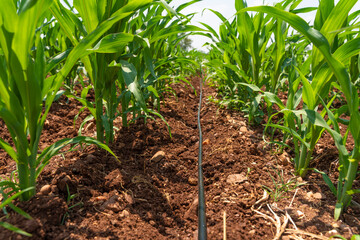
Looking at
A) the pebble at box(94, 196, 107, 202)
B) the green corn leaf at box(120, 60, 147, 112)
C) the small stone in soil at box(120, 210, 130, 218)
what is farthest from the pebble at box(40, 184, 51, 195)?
the green corn leaf at box(120, 60, 147, 112)

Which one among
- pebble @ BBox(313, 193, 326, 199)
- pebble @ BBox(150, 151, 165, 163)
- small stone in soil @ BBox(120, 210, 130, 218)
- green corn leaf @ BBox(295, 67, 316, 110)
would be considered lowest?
pebble @ BBox(313, 193, 326, 199)

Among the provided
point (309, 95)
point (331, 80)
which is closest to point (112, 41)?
point (309, 95)

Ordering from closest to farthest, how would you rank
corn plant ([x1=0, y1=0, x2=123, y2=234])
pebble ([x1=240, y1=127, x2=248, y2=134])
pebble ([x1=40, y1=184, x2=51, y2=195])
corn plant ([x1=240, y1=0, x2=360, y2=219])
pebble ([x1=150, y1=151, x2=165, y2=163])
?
1. corn plant ([x1=0, y1=0, x2=123, y2=234])
2. corn plant ([x1=240, y1=0, x2=360, y2=219])
3. pebble ([x1=40, y1=184, x2=51, y2=195])
4. pebble ([x1=150, y1=151, x2=165, y2=163])
5. pebble ([x1=240, y1=127, x2=248, y2=134])

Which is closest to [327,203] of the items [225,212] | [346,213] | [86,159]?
[346,213]

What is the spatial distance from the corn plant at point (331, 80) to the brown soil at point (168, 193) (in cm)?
15

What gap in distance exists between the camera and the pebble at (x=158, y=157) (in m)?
1.56

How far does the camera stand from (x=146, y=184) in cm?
128

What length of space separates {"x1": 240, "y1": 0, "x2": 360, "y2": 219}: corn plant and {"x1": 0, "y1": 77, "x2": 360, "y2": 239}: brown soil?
154 mm

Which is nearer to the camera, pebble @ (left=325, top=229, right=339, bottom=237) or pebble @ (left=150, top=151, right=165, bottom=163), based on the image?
pebble @ (left=325, top=229, right=339, bottom=237)

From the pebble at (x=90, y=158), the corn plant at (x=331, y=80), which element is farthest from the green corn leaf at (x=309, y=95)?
the pebble at (x=90, y=158)

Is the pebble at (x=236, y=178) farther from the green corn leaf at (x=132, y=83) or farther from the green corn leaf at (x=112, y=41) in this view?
the green corn leaf at (x=112, y=41)

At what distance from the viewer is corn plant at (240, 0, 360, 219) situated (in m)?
0.88

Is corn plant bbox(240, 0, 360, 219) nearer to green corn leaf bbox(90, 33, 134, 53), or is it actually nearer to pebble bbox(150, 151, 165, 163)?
green corn leaf bbox(90, 33, 134, 53)

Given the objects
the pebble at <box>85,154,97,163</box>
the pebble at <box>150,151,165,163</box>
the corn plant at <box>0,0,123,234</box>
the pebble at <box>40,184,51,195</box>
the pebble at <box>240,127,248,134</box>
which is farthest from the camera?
the pebble at <box>240,127,248,134</box>
